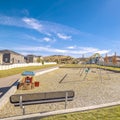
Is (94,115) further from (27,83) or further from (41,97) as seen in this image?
(27,83)

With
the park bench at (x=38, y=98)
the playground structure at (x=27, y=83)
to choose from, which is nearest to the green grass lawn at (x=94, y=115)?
the park bench at (x=38, y=98)

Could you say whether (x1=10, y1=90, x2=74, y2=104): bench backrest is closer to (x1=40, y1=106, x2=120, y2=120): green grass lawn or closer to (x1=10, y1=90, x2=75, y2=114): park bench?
(x1=10, y1=90, x2=75, y2=114): park bench

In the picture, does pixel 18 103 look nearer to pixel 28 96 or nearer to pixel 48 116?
pixel 28 96

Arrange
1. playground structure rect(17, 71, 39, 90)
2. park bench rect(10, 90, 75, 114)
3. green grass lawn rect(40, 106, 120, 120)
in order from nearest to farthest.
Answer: green grass lawn rect(40, 106, 120, 120) → park bench rect(10, 90, 75, 114) → playground structure rect(17, 71, 39, 90)

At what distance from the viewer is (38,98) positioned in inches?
223

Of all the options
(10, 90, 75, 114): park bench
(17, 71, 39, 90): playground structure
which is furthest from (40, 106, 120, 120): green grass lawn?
(17, 71, 39, 90): playground structure

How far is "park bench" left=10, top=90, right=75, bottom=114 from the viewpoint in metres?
5.36

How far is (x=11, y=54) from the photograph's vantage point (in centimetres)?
7775

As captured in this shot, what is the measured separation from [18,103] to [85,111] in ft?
7.21

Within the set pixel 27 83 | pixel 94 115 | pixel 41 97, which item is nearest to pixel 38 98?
pixel 41 97

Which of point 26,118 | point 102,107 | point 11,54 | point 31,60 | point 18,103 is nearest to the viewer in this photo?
point 26,118

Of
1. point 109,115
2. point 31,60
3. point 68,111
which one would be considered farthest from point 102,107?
point 31,60

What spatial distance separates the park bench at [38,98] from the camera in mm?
5355

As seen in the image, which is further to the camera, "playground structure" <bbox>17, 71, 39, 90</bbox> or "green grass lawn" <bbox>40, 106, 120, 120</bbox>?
"playground structure" <bbox>17, 71, 39, 90</bbox>
